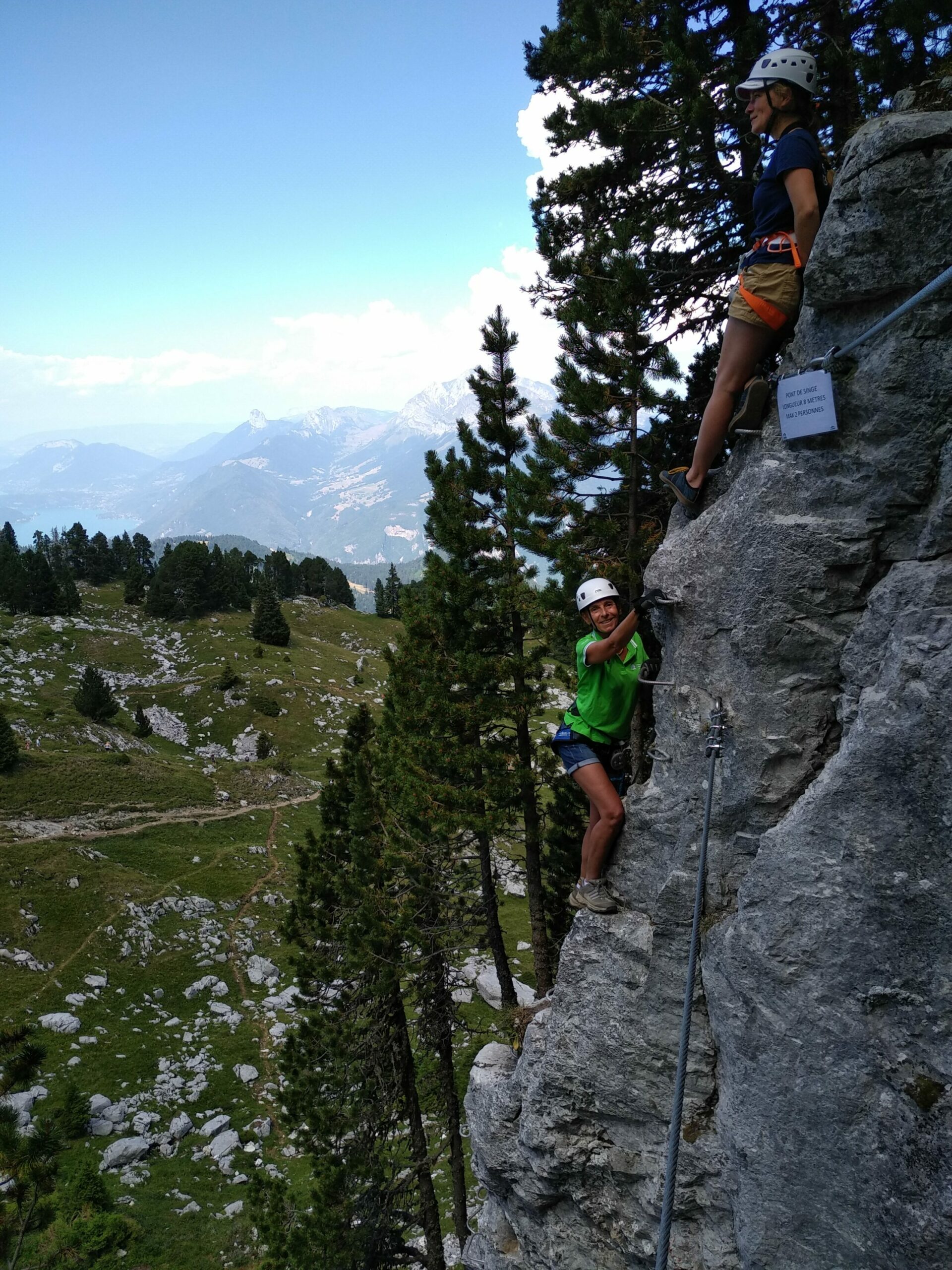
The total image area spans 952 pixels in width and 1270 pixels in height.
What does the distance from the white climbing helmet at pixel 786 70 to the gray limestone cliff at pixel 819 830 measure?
111cm

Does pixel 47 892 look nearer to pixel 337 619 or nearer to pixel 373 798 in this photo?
pixel 373 798

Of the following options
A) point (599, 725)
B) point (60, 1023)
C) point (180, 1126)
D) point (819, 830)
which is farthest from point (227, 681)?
point (819, 830)

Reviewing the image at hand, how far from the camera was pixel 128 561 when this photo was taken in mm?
122688

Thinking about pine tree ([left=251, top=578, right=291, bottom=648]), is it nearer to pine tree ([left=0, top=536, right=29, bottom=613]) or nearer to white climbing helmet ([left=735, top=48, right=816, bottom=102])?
pine tree ([left=0, top=536, right=29, bottom=613])

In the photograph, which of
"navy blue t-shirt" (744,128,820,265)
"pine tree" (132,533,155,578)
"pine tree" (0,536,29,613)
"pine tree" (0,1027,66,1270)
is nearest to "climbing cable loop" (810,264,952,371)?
"navy blue t-shirt" (744,128,820,265)

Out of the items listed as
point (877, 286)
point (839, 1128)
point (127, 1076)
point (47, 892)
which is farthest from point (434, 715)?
point (47, 892)

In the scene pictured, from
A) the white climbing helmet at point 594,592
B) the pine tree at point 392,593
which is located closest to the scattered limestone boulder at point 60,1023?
the white climbing helmet at point 594,592

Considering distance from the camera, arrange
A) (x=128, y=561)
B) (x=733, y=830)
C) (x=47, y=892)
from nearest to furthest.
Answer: (x=733, y=830) → (x=47, y=892) → (x=128, y=561)

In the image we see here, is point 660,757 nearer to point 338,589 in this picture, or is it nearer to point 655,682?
point 655,682

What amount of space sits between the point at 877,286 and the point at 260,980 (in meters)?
37.4

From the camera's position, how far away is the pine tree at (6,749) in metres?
41.6

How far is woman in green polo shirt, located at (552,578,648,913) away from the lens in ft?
27.9

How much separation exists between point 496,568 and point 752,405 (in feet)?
28.2

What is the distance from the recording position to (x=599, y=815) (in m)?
8.79
